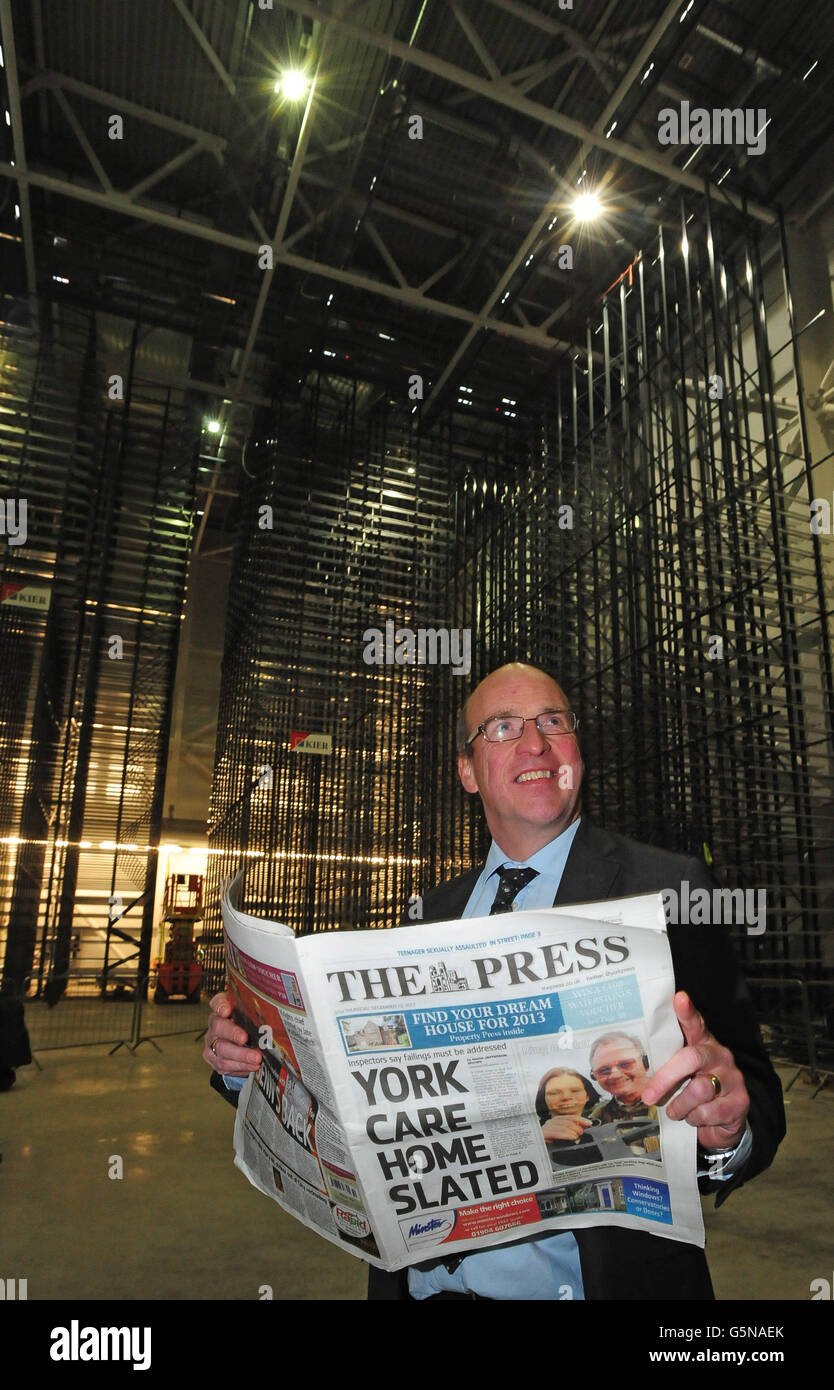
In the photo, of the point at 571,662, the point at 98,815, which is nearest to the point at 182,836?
the point at 98,815

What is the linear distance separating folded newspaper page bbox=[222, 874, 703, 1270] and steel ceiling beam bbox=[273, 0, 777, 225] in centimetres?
752

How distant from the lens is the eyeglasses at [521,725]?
2.06 m

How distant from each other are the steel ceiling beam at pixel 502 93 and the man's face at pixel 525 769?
21.9 feet

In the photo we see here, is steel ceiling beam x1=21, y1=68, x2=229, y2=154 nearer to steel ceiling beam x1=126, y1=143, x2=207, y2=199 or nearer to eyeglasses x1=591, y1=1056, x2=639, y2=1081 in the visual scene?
steel ceiling beam x1=126, y1=143, x2=207, y2=199

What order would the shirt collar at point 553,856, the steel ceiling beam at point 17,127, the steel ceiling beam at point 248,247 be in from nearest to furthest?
the shirt collar at point 553,856 < the steel ceiling beam at point 17,127 < the steel ceiling beam at point 248,247

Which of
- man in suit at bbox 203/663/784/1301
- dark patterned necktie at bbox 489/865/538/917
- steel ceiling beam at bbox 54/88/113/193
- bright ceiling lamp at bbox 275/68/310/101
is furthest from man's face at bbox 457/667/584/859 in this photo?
steel ceiling beam at bbox 54/88/113/193

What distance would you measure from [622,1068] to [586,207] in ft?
28.8

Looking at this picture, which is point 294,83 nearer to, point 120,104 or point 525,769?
point 120,104

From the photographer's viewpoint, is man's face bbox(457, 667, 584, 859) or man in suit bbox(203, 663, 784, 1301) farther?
man's face bbox(457, 667, 584, 859)

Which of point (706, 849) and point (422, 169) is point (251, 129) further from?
point (706, 849)

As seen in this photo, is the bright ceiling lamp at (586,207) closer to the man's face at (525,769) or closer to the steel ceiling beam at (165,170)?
the steel ceiling beam at (165,170)

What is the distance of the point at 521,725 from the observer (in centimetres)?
206

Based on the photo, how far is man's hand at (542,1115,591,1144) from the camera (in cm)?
123
